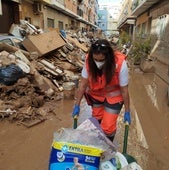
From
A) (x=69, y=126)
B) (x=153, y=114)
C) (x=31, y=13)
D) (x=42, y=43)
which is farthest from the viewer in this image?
(x=31, y=13)

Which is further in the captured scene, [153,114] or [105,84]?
[153,114]

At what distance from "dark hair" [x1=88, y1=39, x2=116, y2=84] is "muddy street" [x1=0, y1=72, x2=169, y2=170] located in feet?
5.23

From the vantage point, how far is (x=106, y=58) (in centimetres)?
271

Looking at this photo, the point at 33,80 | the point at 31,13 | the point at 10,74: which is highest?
the point at 31,13

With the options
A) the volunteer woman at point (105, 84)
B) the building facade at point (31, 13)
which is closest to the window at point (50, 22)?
the building facade at point (31, 13)

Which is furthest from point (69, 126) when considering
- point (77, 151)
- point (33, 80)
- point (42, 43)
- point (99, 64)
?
point (42, 43)

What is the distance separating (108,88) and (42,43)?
657cm

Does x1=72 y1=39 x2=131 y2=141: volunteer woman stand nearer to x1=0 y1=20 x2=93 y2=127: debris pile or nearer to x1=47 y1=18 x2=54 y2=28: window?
x1=0 y1=20 x2=93 y2=127: debris pile

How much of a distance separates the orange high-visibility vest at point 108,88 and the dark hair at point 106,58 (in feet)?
0.19

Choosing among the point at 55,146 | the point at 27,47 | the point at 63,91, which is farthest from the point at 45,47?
the point at 55,146

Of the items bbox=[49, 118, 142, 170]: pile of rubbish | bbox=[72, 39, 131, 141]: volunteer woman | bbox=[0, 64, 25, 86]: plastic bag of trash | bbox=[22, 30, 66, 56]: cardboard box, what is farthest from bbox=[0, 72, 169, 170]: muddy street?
bbox=[22, 30, 66, 56]: cardboard box

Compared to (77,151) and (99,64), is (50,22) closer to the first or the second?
(99,64)

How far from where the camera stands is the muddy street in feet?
12.5

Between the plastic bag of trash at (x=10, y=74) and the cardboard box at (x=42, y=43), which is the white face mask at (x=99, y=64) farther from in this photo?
the cardboard box at (x=42, y=43)
